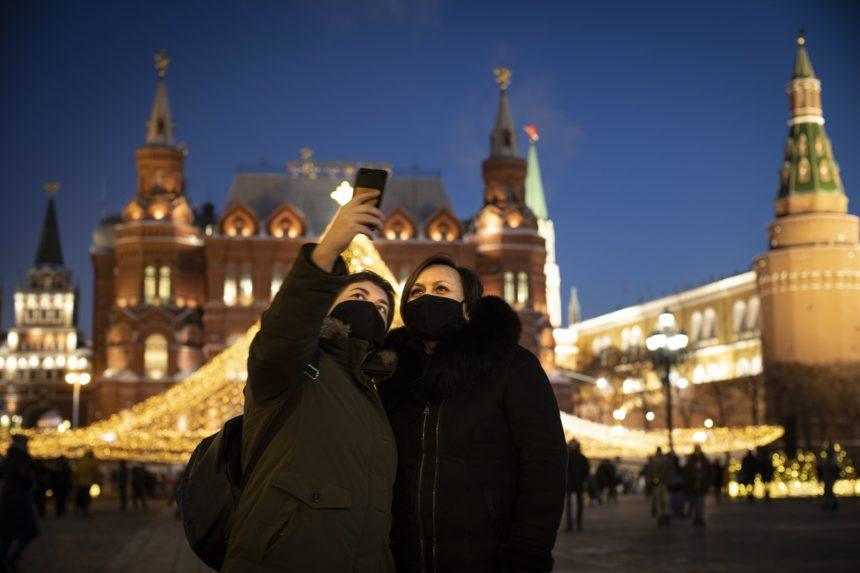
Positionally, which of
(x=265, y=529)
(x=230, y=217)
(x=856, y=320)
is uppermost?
(x=230, y=217)

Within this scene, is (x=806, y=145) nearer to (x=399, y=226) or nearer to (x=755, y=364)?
(x=755, y=364)

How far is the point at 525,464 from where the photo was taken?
16.2 feet

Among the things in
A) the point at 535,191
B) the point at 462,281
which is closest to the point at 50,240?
the point at 535,191

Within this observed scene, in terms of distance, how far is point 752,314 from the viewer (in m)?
109

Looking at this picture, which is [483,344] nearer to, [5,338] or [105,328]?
[105,328]

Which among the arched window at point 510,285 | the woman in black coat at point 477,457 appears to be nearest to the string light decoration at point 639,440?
the arched window at point 510,285

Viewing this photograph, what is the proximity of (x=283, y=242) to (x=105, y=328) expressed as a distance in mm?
15254

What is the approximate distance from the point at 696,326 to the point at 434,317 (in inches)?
4673

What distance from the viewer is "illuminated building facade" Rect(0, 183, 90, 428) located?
13275 centimetres

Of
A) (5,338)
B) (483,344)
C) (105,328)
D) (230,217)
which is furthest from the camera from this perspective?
(5,338)

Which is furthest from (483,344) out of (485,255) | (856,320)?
(856,320)

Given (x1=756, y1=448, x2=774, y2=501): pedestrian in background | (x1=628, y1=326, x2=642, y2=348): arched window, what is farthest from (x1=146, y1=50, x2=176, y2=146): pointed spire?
(x1=628, y1=326, x2=642, y2=348): arched window

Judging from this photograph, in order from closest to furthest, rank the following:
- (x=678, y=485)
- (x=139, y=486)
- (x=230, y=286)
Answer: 1. (x=678, y=485)
2. (x=139, y=486)
3. (x=230, y=286)

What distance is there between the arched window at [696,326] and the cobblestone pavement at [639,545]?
9503 centimetres
